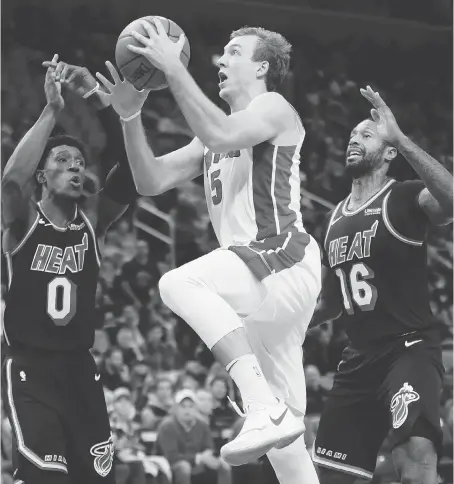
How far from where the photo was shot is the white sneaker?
13.9 ft

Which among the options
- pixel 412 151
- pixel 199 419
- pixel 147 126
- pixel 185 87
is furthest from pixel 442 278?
pixel 185 87

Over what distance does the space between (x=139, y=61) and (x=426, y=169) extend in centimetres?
164

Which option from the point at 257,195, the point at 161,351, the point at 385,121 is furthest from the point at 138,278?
the point at 257,195

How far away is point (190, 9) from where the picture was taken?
47.5 feet

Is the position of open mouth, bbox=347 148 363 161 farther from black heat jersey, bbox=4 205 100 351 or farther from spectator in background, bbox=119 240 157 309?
spectator in background, bbox=119 240 157 309

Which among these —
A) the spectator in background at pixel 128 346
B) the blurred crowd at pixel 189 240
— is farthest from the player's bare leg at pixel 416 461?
the spectator in background at pixel 128 346

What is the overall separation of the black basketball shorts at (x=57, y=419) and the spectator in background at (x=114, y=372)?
5350 mm

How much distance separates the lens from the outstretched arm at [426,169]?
537cm

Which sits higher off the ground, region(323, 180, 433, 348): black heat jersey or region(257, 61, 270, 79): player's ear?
region(257, 61, 270, 79): player's ear

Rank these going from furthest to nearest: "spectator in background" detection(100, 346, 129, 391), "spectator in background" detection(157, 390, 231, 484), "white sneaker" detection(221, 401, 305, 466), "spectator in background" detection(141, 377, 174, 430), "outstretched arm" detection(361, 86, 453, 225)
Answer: "spectator in background" detection(100, 346, 129, 391), "spectator in background" detection(141, 377, 174, 430), "spectator in background" detection(157, 390, 231, 484), "outstretched arm" detection(361, 86, 453, 225), "white sneaker" detection(221, 401, 305, 466)

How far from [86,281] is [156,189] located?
0.85 m

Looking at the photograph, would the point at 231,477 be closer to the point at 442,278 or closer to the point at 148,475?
the point at 148,475

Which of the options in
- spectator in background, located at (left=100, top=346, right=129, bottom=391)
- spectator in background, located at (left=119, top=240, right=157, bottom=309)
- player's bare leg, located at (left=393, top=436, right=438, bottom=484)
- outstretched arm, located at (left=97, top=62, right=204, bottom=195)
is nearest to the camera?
outstretched arm, located at (left=97, top=62, right=204, bottom=195)

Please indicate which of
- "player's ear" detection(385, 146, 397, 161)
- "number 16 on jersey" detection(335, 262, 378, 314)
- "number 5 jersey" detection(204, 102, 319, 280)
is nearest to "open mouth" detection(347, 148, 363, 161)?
"player's ear" detection(385, 146, 397, 161)
